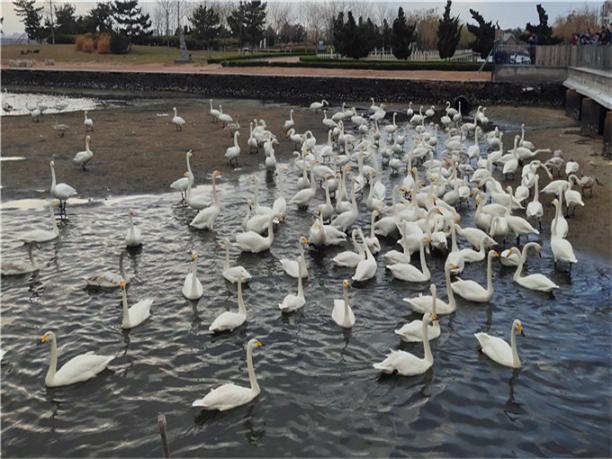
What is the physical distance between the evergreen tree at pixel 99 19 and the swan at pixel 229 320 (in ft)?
319

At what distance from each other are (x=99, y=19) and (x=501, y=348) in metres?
103

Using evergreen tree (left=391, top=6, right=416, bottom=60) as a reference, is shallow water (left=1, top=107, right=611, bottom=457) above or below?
below

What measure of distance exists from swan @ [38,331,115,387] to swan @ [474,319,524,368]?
5.64 metres

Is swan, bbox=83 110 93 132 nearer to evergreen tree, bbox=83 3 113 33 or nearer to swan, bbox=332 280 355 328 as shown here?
swan, bbox=332 280 355 328

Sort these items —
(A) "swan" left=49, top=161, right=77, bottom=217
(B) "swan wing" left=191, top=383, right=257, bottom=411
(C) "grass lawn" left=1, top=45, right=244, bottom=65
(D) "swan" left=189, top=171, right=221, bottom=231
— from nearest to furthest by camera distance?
(B) "swan wing" left=191, top=383, right=257, bottom=411 → (D) "swan" left=189, top=171, right=221, bottom=231 → (A) "swan" left=49, top=161, right=77, bottom=217 → (C) "grass lawn" left=1, top=45, right=244, bottom=65

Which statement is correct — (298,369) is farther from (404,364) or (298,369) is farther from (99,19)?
(99,19)

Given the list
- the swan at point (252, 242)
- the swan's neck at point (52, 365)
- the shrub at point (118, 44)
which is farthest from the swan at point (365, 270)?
the shrub at point (118, 44)

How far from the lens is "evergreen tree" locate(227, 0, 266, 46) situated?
84562 millimetres

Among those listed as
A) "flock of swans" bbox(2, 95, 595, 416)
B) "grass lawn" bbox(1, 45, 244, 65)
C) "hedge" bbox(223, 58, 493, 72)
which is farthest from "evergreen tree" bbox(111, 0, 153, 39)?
"flock of swans" bbox(2, 95, 595, 416)

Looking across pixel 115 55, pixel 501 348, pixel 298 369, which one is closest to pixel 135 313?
pixel 298 369

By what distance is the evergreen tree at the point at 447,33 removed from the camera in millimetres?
58469

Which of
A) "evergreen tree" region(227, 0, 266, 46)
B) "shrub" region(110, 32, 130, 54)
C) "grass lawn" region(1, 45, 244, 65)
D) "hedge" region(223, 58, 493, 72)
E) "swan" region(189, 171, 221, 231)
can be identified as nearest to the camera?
"swan" region(189, 171, 221, 231)

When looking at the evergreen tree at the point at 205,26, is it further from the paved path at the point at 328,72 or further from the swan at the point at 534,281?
the swan at the point at 534,281

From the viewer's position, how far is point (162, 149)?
25.7 meters
